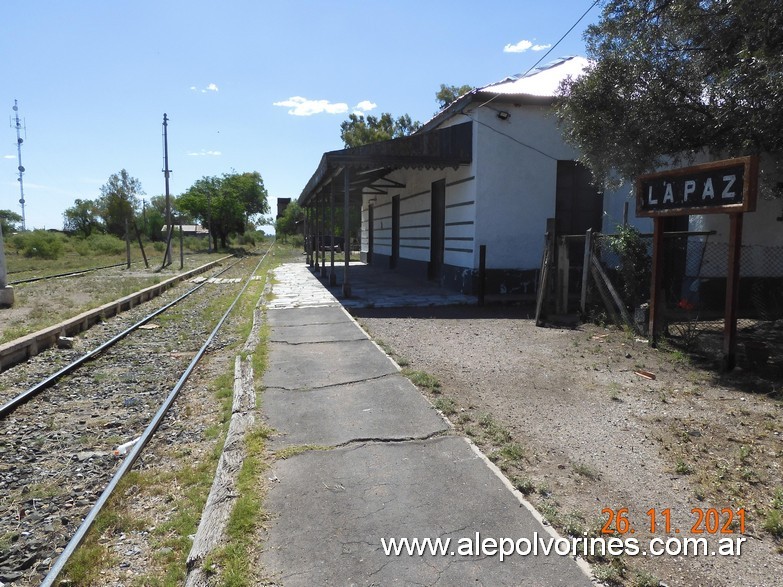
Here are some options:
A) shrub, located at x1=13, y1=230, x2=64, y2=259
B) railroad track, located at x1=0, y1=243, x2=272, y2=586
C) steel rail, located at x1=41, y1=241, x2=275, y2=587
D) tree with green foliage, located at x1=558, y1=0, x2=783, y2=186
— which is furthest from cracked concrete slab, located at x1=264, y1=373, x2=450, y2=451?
shrub, located at x1=13, y1=230, x2=64, y2=259

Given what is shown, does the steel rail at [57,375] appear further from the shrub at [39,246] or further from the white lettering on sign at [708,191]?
the shrub at [39,246]

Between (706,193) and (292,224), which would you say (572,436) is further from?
(292,224)

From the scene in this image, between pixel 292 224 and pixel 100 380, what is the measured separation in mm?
85282

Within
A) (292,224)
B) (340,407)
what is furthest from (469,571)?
(292,224)

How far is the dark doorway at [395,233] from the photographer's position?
858 inches

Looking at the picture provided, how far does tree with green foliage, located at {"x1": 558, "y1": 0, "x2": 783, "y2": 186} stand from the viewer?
6992 mm

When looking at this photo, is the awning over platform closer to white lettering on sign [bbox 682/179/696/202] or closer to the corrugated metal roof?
the corrugated metal roof

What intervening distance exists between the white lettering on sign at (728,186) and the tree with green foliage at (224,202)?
167 ft

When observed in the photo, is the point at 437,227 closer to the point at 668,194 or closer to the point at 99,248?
the point at 668,194

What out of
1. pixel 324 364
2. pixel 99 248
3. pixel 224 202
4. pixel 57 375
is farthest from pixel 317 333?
pixel 224 202

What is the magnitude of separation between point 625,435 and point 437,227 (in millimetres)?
12596

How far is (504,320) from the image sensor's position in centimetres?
1071

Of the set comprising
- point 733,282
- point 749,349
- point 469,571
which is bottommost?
point 469,571

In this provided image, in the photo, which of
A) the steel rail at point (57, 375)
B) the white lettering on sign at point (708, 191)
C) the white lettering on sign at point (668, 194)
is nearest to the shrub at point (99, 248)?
the steel rail at point (57, 375)
